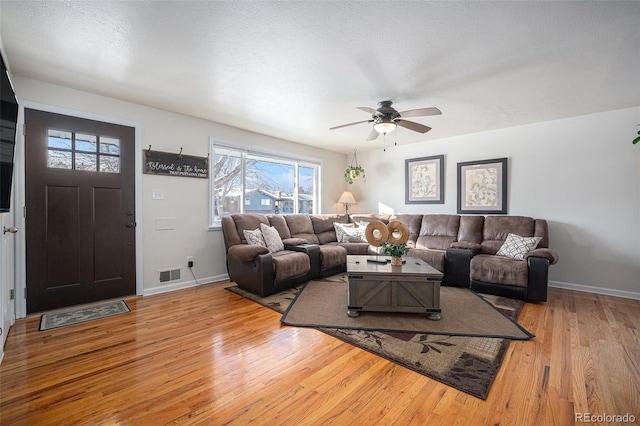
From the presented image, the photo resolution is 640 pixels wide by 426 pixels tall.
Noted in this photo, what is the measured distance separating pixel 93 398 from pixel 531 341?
10.4ft

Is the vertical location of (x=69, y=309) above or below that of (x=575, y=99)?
below

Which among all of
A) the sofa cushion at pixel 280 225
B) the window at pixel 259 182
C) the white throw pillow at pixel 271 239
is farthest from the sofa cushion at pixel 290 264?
the window at pixel 259 182

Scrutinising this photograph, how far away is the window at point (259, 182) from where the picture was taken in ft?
14.2

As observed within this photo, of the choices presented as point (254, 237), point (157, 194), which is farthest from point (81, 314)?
point (254, 237)

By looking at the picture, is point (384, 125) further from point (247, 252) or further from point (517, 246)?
point (517, 246)

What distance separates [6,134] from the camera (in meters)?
1.70

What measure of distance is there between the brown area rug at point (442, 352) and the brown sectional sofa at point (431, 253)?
1.12 metres

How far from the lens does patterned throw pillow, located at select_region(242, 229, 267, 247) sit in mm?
3791

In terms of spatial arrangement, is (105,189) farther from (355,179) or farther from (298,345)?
(355,179)

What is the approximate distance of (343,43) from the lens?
2.12m

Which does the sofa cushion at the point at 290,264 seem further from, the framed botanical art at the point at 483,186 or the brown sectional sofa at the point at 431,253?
the framed botanical art at the point at 483,186

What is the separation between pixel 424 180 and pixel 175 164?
4296mm

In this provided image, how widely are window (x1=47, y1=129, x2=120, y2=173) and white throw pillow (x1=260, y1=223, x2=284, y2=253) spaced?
76.4 inches

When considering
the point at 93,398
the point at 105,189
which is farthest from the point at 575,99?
the point at 105,189
